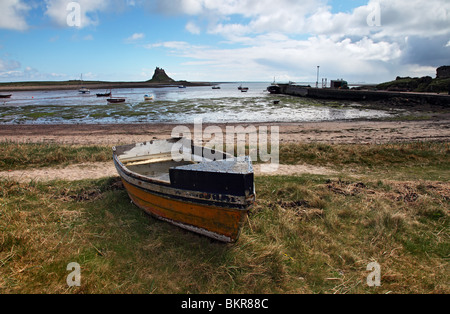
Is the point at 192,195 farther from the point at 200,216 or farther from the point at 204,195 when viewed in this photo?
the point at 200,216

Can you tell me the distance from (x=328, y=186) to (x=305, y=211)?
83.5 inches

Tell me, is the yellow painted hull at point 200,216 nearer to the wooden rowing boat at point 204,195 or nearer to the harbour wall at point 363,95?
the wooden rowing boat at point 204,195

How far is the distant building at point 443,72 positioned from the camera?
5147 centimetres

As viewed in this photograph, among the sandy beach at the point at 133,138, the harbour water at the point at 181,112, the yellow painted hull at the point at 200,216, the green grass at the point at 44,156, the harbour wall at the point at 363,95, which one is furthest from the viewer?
the harbour wall at the point at 363,95

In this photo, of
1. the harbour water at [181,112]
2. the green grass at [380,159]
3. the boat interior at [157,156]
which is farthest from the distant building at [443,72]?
the boat interior at [157,156]

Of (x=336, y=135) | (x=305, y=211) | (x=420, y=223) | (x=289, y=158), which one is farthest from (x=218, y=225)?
(x=336, y=135)

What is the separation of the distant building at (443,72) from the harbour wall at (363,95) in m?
15.7

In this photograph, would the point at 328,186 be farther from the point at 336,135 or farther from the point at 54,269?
the point at 336,135

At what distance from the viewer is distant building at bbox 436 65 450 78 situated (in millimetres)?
51469

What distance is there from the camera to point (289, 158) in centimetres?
1228

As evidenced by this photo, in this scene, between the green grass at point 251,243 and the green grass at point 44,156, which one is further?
the green grass at point 44,156

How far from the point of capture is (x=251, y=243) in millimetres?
5219

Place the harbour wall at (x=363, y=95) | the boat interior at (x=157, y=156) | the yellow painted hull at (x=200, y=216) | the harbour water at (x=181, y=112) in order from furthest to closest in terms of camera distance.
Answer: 1. the harbour wall at (x=363, y=95)
2. the harbour water at (x=181, y=112)
3. the boat interior at (x=157, y=156)
4. the yellow painted hull at (x=200, y=216)

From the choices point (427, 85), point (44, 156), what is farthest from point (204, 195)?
point (427, 85)
